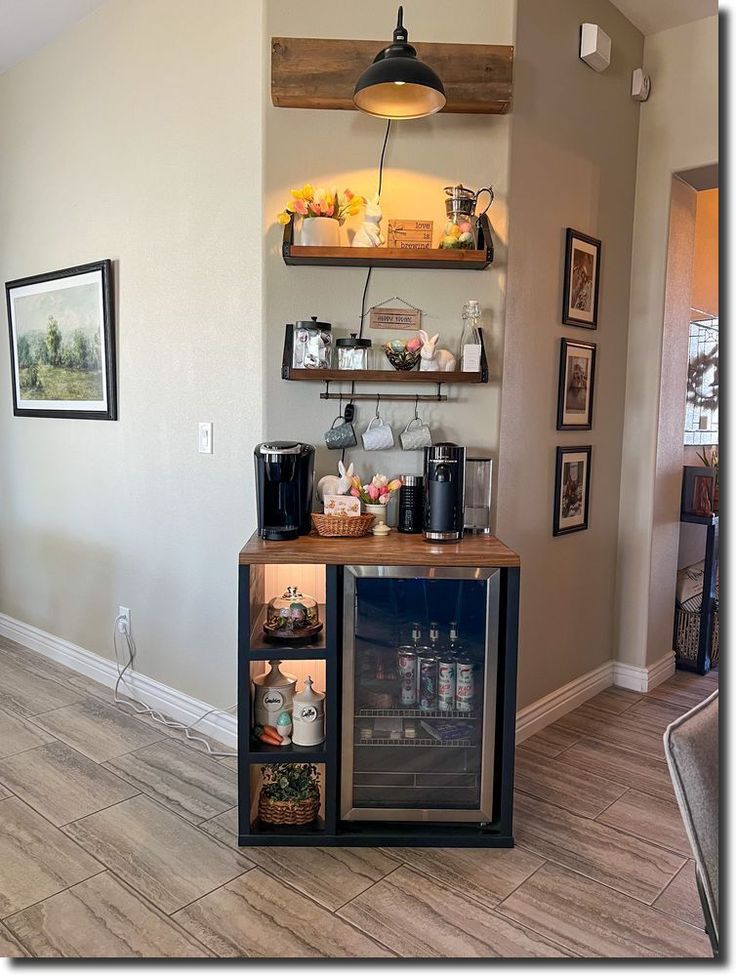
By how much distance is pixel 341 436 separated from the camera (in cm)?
243

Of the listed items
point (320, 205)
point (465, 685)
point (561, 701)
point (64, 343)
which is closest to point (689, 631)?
point (561, 701)

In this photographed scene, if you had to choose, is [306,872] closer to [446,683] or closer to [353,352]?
[446,683]

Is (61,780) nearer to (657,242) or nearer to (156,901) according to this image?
(156,901)

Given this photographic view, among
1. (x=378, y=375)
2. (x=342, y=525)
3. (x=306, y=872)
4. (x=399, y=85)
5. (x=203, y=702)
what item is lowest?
(x=306, y=872)

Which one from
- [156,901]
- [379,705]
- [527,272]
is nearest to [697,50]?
[527,272]

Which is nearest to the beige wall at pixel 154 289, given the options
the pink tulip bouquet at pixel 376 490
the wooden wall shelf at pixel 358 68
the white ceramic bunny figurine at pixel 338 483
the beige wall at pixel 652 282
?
the wooden wall shelf at pixel 358 68

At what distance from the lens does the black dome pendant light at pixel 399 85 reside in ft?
Result: 6.24

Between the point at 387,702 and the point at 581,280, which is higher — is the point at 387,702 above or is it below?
below

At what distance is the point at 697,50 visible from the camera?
3.01 metres

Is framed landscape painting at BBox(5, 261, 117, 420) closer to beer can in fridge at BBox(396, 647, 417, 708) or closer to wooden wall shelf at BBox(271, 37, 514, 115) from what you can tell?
wooden wall shelf at BBox(271, 37, 514, 115)

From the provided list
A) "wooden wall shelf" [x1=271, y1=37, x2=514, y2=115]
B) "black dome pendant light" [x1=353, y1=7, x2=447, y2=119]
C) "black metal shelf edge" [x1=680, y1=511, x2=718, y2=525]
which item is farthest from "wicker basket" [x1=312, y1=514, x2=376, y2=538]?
"black metal shelf edge" [x1=680, y1=511, x2=718, y2=525]

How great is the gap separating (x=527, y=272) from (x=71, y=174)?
2092 millimetres

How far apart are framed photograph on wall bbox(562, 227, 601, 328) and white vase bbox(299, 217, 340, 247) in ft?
3.34

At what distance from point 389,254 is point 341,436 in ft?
1.97
